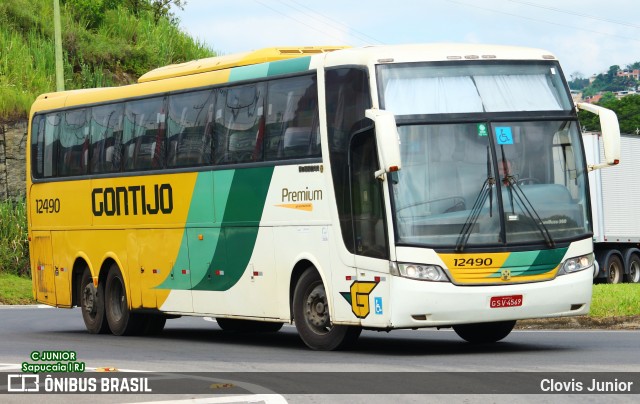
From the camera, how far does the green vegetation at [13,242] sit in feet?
121

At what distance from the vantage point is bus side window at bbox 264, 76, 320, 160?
17.7 meters

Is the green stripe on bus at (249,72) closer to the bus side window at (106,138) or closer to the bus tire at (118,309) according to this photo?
the bus side window at (106,138)

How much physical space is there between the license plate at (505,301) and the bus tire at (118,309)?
26.1ft

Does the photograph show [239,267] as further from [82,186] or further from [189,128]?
[82,186]

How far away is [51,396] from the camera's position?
12484 mm

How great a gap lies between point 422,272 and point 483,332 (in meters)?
2.98

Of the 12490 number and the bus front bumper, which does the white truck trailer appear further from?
the bus front bumper

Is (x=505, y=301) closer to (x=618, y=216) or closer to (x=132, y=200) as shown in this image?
(x=132, y=200)

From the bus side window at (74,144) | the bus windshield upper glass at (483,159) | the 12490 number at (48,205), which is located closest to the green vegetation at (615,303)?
the bus windshield upper glass at (483,159)

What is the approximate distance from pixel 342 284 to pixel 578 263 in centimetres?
276

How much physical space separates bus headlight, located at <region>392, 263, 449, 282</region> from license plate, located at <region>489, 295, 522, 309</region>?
595 millimetres

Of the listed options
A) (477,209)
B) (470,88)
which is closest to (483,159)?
(477,209)

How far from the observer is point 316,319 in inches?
701

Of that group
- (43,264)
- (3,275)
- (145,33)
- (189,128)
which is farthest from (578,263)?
(145,33)
